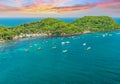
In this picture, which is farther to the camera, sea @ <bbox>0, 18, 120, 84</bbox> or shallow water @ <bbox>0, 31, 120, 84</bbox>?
sea @ <bbox>0, 18, 120, 84</bbox>

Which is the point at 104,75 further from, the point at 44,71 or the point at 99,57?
the point at 99,57

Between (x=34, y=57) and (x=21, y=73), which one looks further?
(x=34, y=57)

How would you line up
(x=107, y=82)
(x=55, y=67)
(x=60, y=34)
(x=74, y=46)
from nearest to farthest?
(x=107, y=82) → (x=55, y=67) → (x=74, y=46) → (x=60, y=34)

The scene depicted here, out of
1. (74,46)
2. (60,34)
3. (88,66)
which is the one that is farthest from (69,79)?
(60,34)

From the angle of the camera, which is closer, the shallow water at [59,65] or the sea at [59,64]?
the shallow water at [59,65]

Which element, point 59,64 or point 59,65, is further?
point 59,64
